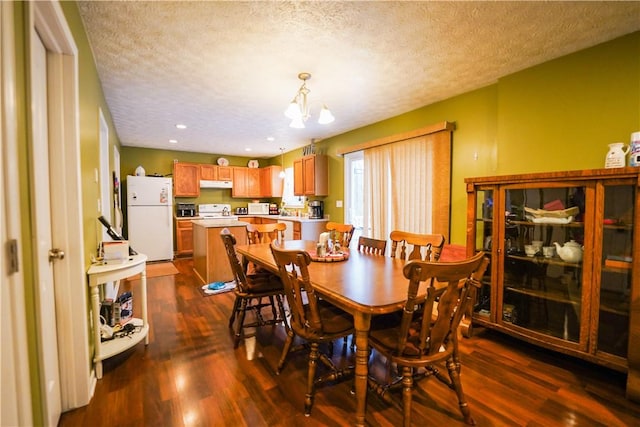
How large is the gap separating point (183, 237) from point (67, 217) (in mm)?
4836

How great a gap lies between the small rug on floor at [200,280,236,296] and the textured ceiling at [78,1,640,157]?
226 cm

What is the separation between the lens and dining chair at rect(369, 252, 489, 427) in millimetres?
1267

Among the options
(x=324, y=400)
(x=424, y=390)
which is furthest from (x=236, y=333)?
(x=424, y=390)

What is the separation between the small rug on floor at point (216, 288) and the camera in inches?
145

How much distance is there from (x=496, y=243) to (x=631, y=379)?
1.11 m

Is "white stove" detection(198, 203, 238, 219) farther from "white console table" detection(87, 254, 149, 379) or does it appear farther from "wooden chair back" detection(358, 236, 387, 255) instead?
"wooden chair back" detection(358, 236, 387, 255)

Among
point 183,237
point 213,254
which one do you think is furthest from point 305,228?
point 183,237

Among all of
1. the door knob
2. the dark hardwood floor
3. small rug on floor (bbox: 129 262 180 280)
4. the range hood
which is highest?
the range hood

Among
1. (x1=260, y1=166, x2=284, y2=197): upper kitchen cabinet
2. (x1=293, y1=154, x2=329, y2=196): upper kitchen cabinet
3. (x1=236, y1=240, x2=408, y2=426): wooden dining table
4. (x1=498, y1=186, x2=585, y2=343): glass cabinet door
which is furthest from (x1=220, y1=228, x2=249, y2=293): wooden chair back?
(x1=260, y1=166, x2=284, y2=197): upper kitchen cabinet

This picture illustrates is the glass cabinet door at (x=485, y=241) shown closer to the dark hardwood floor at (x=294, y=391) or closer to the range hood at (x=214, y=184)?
the dark hardwood floor at (x=294, y=391)

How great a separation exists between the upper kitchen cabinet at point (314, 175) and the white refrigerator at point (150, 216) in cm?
269

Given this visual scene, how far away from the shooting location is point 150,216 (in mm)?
5574

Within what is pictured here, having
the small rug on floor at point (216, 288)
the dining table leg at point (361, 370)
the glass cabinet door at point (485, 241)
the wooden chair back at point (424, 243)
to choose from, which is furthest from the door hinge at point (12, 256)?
the glass cabinet door at point (485, 241)

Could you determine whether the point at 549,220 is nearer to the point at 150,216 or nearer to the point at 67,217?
the point at 67,217
